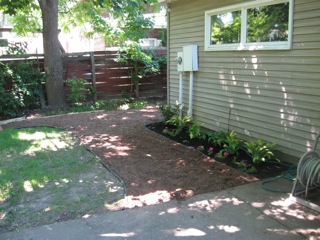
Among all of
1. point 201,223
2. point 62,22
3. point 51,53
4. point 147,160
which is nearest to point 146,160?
point 147,160

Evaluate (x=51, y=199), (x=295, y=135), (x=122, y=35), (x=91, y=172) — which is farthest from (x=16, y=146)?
(x=122, y=35)

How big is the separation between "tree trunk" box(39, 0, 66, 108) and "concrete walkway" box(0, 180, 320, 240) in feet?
23.9

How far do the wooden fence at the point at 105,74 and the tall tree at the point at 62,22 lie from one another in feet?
1.80

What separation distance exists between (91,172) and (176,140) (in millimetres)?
2311

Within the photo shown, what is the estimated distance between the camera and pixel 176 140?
683cm

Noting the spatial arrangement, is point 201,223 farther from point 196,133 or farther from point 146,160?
point 196,133

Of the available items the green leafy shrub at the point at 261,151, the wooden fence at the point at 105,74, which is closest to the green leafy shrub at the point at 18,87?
the wooden fence at the point at 105,74

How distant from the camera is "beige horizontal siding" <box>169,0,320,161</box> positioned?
4570 millimetres

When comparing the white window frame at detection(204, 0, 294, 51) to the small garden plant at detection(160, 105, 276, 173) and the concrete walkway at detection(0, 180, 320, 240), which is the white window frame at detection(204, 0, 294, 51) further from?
the concrete walkway at detection(0, 180, 320, 240)

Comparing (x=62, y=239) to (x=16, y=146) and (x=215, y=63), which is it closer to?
(x=16, y=146)

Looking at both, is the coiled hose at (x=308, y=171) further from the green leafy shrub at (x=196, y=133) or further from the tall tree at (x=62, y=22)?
the tall tree at (x=62, y=22)

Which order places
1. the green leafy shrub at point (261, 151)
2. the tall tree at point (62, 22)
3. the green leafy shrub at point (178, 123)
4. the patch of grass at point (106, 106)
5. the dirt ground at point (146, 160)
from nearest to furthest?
the dirt ground at point (146, 160) < the green leafy shrub at point (261, 151) < the green leafy shrub at point (178, 123) < the tall tree at point (62, 22) < the patch of grass at point (106, 106)

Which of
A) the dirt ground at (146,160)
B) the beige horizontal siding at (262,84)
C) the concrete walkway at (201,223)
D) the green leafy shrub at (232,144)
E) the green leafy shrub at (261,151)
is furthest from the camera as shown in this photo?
the green leafy shrub at (232,144)

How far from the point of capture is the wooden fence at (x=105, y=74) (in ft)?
35.4
